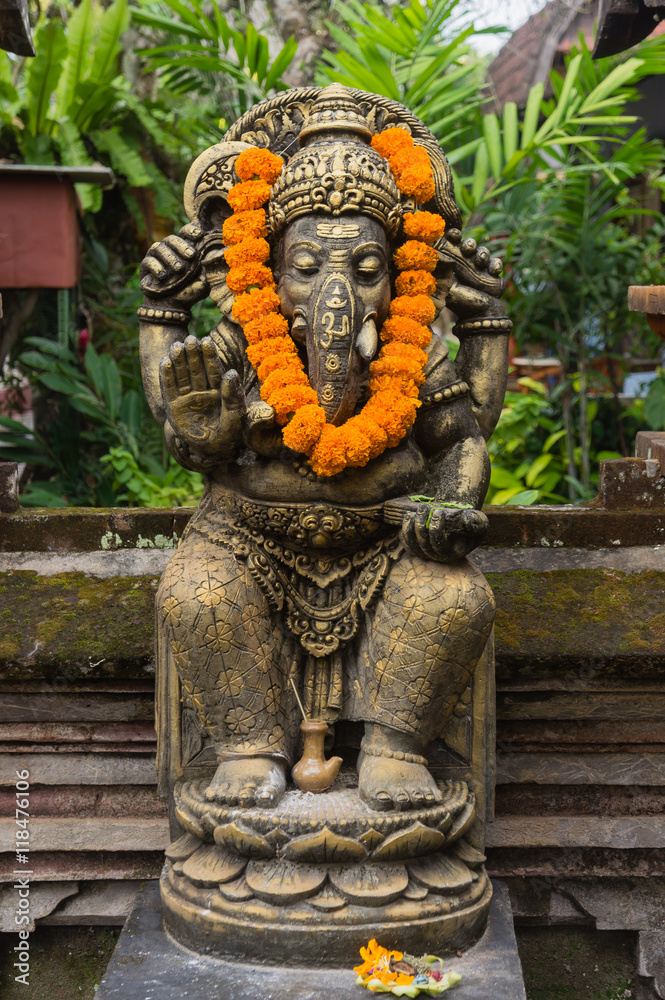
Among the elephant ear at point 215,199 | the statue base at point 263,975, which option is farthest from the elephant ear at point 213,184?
the statue base at point 263,975

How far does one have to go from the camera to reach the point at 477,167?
210 inches

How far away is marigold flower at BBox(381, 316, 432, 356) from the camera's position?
106 inches

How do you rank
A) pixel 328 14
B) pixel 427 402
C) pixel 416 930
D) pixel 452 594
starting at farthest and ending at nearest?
1. pixel 328 14
2. pixel 427 402
3. pixel 452 594
4. pixel 416 930

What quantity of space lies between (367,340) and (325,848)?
131 cm

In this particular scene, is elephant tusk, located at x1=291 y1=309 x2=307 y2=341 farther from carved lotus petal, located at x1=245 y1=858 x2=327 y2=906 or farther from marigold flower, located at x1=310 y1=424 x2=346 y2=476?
carved lotus petal, located at x1=245 y1=858 x2=327 y2=906

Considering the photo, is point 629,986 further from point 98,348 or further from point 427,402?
point 98,348

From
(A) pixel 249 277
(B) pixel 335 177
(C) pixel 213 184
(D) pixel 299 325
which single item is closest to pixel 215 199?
(C) pixel 213 184

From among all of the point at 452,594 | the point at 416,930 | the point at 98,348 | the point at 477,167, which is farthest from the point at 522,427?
the point at 416,930

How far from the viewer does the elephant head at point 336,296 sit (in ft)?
8.11

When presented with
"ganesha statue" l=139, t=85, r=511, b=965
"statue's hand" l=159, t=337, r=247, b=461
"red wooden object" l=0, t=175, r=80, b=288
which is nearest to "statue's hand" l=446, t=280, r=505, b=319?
"ganesha statue" l=139, t=85, r=511, b=965

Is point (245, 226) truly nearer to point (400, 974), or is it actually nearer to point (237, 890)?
point (237, 890)

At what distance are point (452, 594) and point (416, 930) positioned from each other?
33.1 inches

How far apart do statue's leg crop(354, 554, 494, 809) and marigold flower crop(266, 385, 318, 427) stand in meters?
0.52

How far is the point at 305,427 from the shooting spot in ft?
8.20
